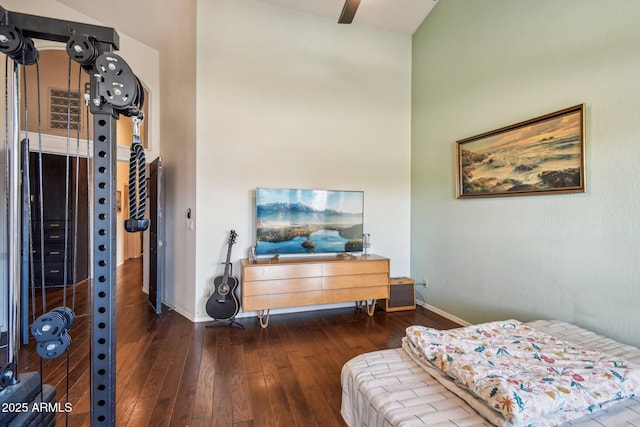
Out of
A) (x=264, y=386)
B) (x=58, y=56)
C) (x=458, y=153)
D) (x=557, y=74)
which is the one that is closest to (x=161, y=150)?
(x=58, y=56)

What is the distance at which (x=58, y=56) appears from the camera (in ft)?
13.4

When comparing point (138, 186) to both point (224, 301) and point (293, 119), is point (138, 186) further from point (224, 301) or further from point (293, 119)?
point (293, 119)

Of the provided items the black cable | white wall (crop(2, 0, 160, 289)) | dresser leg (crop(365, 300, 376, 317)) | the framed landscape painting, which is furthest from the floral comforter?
white wall (crop(2, 0, 160, 289))

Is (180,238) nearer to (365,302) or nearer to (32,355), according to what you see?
(32,355)

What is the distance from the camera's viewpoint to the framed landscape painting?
2.25m

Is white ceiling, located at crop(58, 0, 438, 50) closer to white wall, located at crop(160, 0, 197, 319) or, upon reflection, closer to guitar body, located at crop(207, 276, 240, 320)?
white wall, located at crop(160, 0, 197, 319)

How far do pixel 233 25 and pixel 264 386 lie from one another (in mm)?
3759

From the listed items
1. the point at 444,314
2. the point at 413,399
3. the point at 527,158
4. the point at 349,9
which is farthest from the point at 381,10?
the point at 413,399

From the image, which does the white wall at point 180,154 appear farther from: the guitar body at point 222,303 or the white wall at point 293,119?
the guitar body at point 222,303

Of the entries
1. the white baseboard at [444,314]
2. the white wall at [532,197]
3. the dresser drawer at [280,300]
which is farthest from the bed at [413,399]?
the dresser drawer at [280,300]

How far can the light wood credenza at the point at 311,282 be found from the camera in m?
3.08

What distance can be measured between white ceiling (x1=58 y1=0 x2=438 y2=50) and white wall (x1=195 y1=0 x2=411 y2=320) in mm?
130

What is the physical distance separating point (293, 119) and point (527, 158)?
2541 millimetres

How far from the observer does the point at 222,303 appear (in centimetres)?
313
